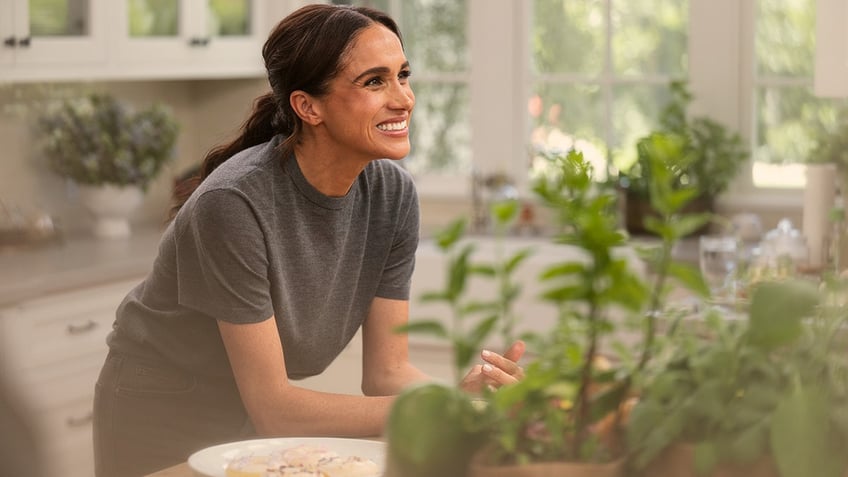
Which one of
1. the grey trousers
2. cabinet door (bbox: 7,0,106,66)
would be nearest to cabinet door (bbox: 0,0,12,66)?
cabinet door (bbox: 7,0,106,66)

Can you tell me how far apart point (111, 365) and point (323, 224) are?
0.46 metres

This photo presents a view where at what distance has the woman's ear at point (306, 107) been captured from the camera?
2.16 metres

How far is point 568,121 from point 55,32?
5.90 feet

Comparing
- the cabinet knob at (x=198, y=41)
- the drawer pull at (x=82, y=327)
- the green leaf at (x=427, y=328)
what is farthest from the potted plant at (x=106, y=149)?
the green leaf at (x=427, y=328)

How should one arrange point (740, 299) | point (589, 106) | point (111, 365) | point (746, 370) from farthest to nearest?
1. point (589, 106)
2. point (740, 299)
3. point (111, 365)
4. point (746, 370)

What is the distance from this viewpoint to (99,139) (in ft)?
13.8

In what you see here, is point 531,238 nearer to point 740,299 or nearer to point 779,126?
point 779,126

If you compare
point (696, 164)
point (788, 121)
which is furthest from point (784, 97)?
point (696, 164)

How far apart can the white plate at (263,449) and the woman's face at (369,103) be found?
0.67 metres

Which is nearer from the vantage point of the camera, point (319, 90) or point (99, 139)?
point (319, 90)

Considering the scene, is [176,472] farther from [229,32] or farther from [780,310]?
[229,32]

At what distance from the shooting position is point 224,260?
6.42 ft

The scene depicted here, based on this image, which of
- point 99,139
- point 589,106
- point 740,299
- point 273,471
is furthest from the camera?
point 589,106

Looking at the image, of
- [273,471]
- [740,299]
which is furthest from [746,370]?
[740,299]
